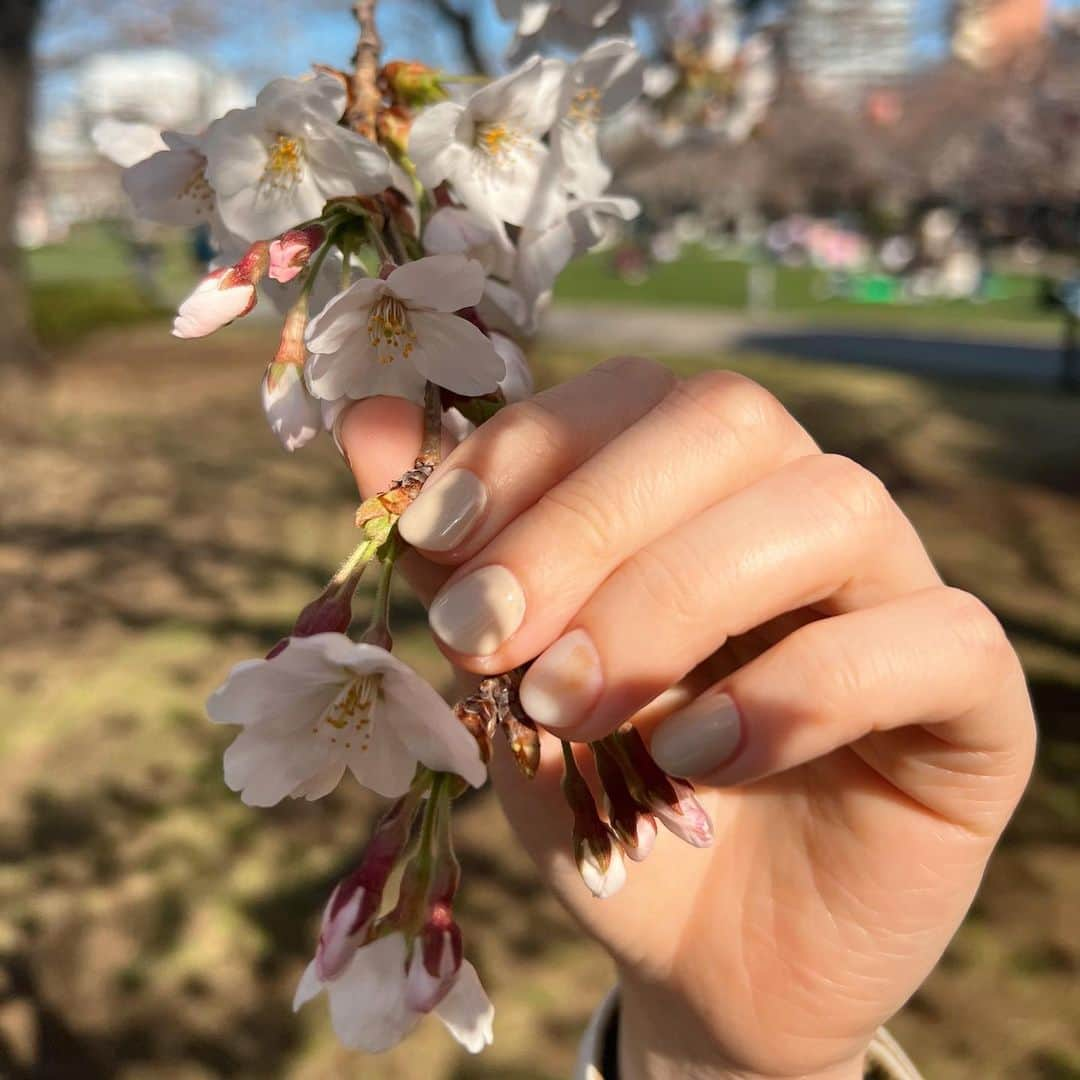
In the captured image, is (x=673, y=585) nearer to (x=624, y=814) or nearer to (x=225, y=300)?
(x=624, y=814)

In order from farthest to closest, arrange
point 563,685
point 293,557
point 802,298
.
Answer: point 802,298 < point 293,557 < point 563,685

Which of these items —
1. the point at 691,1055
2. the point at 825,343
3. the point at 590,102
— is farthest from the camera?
the point at 825,343

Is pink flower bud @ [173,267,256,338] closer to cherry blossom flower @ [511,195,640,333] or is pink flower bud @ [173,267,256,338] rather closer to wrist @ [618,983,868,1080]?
cherry blossom flower @ [511,195,640,333]

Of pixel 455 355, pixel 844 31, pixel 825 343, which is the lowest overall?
pixel 825 343

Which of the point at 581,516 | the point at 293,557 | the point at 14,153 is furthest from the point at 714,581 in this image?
the point at 14,153

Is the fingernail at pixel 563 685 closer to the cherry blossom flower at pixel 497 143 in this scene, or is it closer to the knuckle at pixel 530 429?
the knuckle at pixel 530 429

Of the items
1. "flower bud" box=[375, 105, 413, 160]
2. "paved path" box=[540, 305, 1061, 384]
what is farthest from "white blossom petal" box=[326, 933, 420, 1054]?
"paved path" box=[540, 305, 1061, 384]

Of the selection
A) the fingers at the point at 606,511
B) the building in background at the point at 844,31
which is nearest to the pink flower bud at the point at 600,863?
the fingers at the point at 606,511
